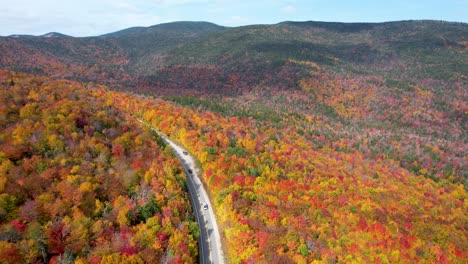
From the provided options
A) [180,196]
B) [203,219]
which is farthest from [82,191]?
[203,219]

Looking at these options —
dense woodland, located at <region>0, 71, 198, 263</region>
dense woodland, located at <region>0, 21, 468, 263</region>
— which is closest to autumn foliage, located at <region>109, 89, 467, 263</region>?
dense woodland, located at <region>0, 21, 468, 263</region>

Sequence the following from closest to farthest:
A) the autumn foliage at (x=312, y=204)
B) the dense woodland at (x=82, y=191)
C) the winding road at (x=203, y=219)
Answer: the dense woodland at (x=82, y=191)
the winding road at (x=203, y=219)
the autumn foliage at (x=312, y=204)

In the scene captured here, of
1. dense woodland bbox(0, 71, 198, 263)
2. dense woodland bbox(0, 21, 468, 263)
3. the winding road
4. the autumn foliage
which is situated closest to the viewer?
dense woodland bbox(0, 71, 198, 263)

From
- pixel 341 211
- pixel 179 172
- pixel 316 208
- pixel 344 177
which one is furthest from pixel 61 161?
pixel 344 177

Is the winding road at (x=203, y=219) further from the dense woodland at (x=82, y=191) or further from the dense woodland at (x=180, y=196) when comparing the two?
the dense woodland at (x=82, y=191)

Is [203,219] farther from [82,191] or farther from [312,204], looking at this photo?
[312,204]

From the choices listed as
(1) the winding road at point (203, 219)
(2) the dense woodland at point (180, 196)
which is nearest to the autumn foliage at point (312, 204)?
(2) the dense woodland at point (180, 196)

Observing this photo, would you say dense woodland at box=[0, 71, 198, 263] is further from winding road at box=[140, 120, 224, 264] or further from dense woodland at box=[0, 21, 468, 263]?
winding road at box=[140, 120, 224, 264]

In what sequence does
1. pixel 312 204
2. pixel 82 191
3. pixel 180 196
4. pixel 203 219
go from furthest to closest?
pixel 312 204
pixel 180 196
pixel 203 219
pixel 82 191

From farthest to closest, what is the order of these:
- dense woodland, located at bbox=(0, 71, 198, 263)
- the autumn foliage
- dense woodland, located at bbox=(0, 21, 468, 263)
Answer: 1. the autumn foliage
2. dense woodland, located at bbox=(0, 21, 468, 263)
3. dense woodland, located at bbox=(0, 71, 198, 263)

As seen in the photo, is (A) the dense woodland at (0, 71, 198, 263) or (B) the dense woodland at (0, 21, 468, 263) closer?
(A) the dense woodland at (0, 71, 198, 263)
